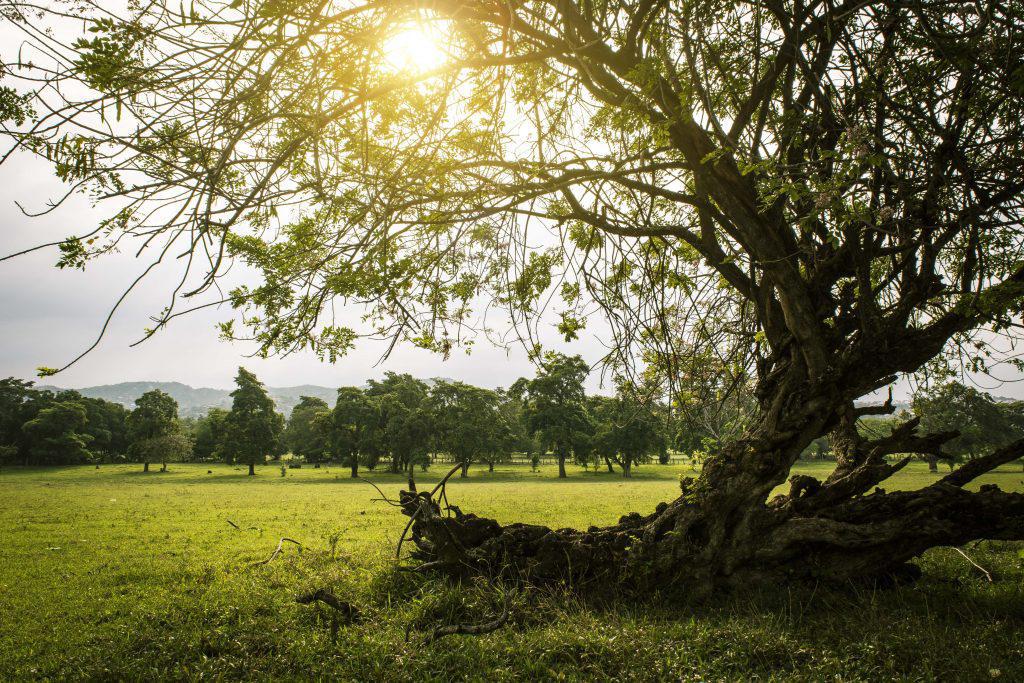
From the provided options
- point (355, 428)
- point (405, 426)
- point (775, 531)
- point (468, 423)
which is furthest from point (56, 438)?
point (775, 531)

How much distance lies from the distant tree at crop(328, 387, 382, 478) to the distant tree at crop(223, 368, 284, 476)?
6981 millimetres

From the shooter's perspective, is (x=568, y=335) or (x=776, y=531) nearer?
(x=776, y=531)

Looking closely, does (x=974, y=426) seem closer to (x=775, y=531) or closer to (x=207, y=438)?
(x=775, y=531)

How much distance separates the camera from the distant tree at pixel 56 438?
56781 mm

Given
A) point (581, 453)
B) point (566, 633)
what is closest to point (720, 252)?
point (566, 633)

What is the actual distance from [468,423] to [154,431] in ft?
122

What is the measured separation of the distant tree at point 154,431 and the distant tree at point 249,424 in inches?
210

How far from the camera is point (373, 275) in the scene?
201 inches

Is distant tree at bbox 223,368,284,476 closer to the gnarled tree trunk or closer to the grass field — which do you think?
the grass field

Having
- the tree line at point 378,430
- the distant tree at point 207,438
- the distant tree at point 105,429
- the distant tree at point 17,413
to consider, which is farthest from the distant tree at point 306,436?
the distant tree at point 17,413

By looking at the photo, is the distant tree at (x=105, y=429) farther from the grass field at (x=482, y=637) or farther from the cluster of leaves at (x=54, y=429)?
the grass field at (x=482, y=637)

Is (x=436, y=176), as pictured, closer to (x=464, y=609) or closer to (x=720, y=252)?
(x=720, y=252)

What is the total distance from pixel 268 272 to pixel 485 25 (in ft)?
11.8

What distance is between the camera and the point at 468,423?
156ft
